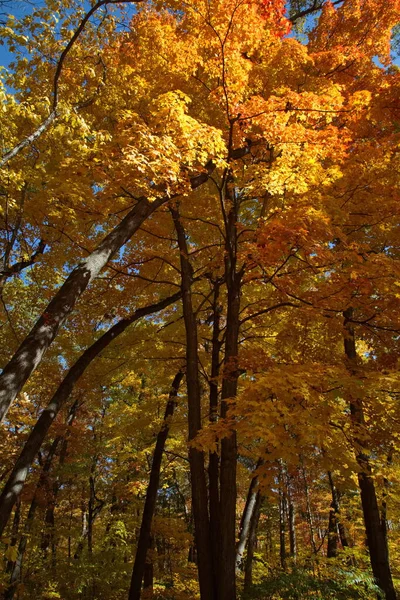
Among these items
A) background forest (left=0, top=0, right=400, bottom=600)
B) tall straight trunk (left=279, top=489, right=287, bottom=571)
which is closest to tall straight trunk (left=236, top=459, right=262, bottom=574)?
background forest (left=0, top=0, right=400, bottom=600)

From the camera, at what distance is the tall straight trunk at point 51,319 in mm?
3811

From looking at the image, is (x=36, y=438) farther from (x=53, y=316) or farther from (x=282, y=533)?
(x=282, y=533)

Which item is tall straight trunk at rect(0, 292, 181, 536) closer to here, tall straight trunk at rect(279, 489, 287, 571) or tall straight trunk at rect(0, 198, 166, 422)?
tall straight trunk at rect(0, 198, 166, 422)

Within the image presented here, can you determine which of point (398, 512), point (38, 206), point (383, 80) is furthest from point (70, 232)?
point (398, 512)

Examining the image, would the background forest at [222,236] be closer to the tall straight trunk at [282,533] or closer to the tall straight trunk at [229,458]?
the tall straight trunk at [229,458]

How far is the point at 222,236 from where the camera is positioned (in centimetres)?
775

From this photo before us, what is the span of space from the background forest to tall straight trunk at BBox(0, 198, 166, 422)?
0.03 m

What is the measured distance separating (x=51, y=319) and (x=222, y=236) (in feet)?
14.6

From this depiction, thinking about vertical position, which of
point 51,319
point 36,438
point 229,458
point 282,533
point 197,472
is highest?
point 51,319

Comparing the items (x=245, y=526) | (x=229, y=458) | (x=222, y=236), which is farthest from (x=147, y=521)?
(x=222, y=236)

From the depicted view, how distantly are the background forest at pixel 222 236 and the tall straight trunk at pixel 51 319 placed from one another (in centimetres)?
3

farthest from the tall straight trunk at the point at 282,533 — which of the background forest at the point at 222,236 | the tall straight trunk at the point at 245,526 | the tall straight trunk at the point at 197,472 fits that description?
the tall straight trunk at the point at 197,472

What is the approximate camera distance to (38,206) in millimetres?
6180

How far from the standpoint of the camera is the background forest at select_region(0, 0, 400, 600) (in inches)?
176
